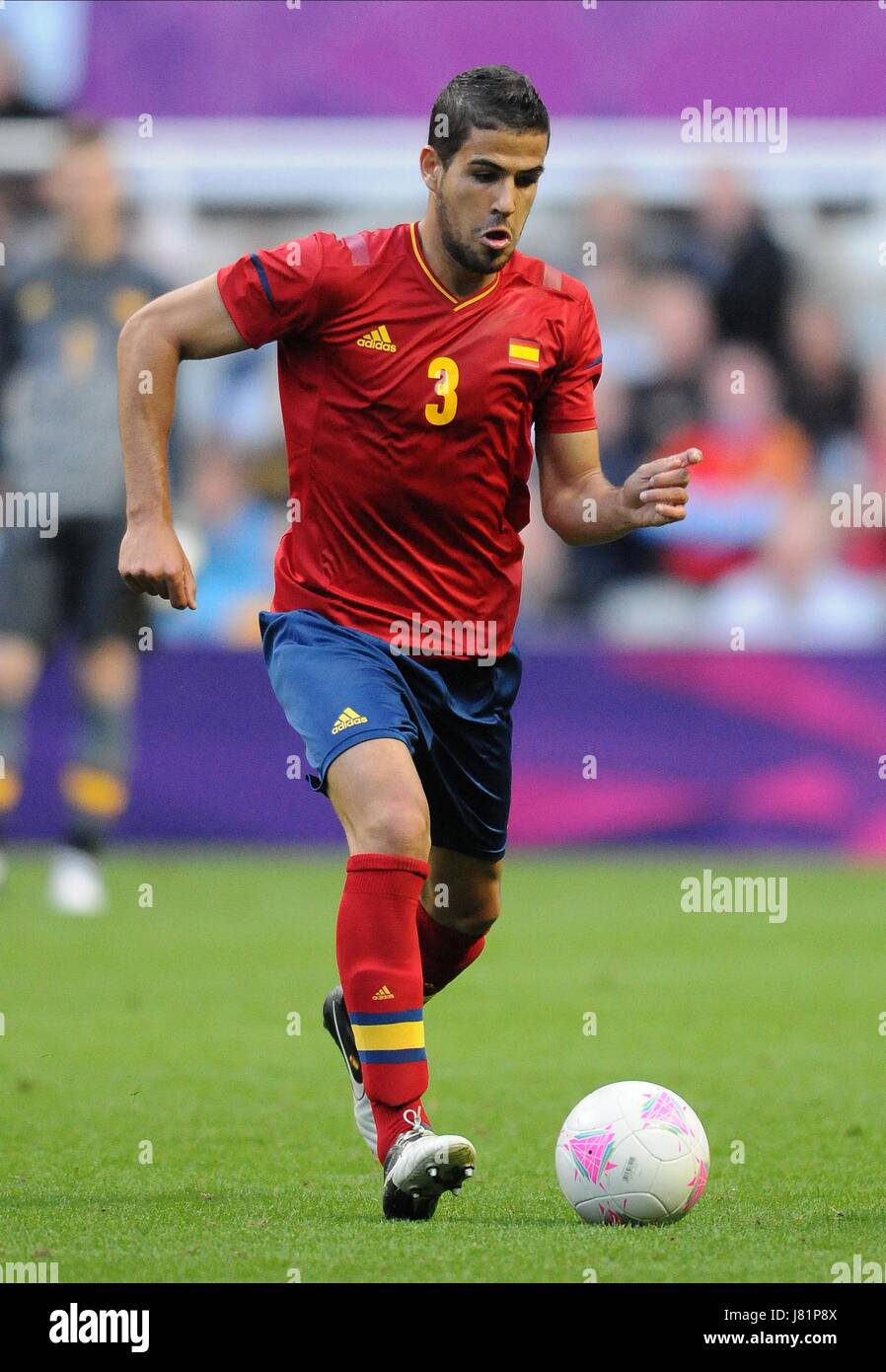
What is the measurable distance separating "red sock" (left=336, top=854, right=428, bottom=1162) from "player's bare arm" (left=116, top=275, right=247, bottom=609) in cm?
74

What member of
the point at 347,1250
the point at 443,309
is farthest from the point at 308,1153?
the point at 443,309

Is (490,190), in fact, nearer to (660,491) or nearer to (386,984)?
(660,491)

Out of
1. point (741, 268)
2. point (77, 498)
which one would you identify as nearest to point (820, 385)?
point (741, 268)

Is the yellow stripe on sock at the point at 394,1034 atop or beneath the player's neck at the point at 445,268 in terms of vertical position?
beneath

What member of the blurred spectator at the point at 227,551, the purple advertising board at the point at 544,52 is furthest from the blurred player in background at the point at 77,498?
the purple advertising board at the point at 544,52

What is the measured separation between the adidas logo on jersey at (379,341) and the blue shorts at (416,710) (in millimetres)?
632

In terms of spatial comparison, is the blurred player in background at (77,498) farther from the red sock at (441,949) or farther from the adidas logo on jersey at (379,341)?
the adidas logo on jersey at (379,341)

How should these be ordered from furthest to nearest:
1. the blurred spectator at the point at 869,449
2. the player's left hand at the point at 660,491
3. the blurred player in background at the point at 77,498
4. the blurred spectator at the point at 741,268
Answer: the blurred spectator at the point at 741,268 → the blurred spectator at the point at 869,449 → the blurred player in background at the point at 77,498 → the player's left hand at the point at 660,491

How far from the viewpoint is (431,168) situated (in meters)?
5.04

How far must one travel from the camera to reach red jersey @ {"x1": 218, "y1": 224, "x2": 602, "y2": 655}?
5.05m

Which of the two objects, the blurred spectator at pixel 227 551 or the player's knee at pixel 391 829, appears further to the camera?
the blurred spectator at pixel 227 551

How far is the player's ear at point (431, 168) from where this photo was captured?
16.4 ft

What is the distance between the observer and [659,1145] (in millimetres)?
4402

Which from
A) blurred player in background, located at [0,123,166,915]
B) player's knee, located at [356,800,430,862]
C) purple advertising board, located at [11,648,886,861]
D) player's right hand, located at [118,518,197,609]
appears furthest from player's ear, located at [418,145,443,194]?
purple advertising board, located at [11,648,886,861]
